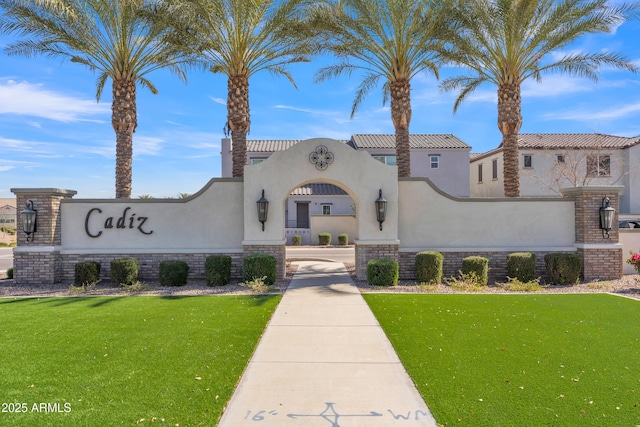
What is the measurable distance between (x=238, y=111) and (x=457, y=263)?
387 inches

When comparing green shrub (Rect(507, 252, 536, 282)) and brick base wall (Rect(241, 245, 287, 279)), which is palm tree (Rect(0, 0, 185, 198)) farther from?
green shrub (Rect(507, 252, 536, 282))

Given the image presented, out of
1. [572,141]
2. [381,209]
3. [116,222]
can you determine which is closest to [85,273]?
[116,222]

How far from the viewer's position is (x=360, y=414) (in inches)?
166

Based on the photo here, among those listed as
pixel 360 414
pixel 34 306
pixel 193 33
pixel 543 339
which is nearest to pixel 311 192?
pixel 193 33

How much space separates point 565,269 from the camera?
1208 cm

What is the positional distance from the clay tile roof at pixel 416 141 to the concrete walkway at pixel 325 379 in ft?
87.9

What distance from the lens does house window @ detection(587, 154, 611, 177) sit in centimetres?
2758

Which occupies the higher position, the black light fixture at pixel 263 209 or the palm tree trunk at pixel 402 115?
the palm tree trunk at pixel 402 115

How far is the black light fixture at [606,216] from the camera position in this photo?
12531 mm

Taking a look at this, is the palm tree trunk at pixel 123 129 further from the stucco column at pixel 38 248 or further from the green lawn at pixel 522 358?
the green lawn at pixel 522 358

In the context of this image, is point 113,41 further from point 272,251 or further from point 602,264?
point 602,264

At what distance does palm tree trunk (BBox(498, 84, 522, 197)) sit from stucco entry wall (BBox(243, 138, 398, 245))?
5.19 metres

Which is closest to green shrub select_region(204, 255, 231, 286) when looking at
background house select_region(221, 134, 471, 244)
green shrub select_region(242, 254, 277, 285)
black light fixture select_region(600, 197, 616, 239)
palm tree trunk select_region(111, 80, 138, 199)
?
green shrub select_region(242, 254, 277, 285)

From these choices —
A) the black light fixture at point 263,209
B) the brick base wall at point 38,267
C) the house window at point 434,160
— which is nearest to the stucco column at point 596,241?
the black light fixture at point 263,209
